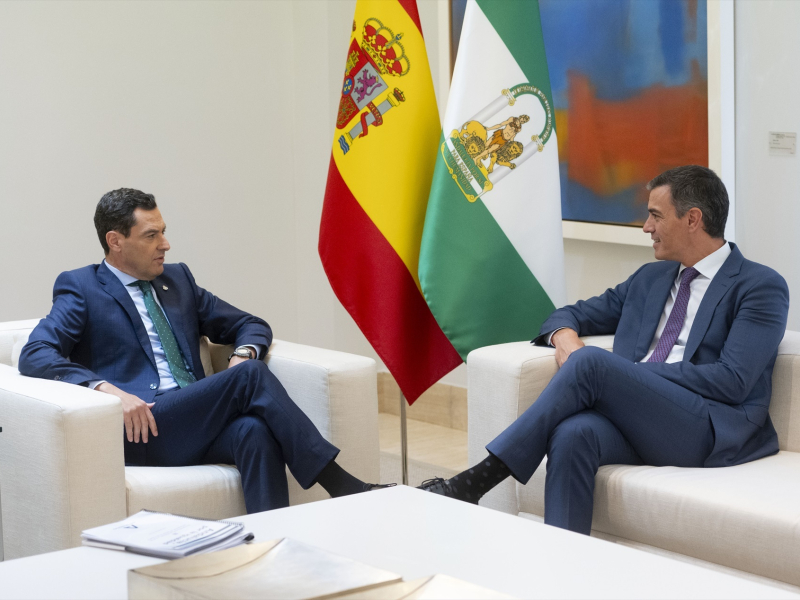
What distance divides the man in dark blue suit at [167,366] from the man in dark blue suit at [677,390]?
0.45 m

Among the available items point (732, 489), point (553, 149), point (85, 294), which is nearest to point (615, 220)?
point (553, 149)

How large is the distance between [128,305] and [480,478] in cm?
130

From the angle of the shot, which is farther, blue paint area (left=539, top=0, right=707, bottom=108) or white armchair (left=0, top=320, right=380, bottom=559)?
blue paint area (left=539, top=0, right=707, bottom=108)

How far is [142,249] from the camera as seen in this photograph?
3.15 metres

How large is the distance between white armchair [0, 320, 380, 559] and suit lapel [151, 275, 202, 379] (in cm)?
37

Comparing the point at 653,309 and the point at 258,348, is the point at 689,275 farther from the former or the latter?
the point at 258,348

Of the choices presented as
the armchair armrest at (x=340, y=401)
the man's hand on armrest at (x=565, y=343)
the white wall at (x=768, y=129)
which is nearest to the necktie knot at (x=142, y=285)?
the armchair armrest at (x=340, y=401)

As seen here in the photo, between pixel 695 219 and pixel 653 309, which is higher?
pixel 695 219

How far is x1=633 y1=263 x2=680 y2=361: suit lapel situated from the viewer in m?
3.04

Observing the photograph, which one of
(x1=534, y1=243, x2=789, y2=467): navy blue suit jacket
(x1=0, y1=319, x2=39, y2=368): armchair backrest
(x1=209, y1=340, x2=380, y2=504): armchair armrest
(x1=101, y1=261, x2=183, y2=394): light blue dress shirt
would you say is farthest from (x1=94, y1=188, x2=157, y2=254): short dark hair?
(x1=534, y1=243, x2=789, y2=467): navy blue suit jacket

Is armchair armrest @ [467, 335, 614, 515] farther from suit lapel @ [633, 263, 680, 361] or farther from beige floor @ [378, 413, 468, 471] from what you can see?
beige floor @ [378, 413, 468, 471]

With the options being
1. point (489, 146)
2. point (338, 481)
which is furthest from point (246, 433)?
point (489, 146)

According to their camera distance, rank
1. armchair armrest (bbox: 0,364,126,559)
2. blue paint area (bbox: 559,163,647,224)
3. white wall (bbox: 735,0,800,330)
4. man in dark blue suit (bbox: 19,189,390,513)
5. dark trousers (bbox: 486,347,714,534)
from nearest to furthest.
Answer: armchair armrest (bbox: 0,364,126,559) → dark trousers (bbox: 486,347,714,534) → man in dark blue suit (bbox: 19,189,390,513) → white wall (bbox: 735,0,800,330) → blue paint area (bbox: 559,163,647,224)

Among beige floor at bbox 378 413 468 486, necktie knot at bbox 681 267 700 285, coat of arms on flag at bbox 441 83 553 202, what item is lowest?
beige floor at bbox 378 413 468 486
